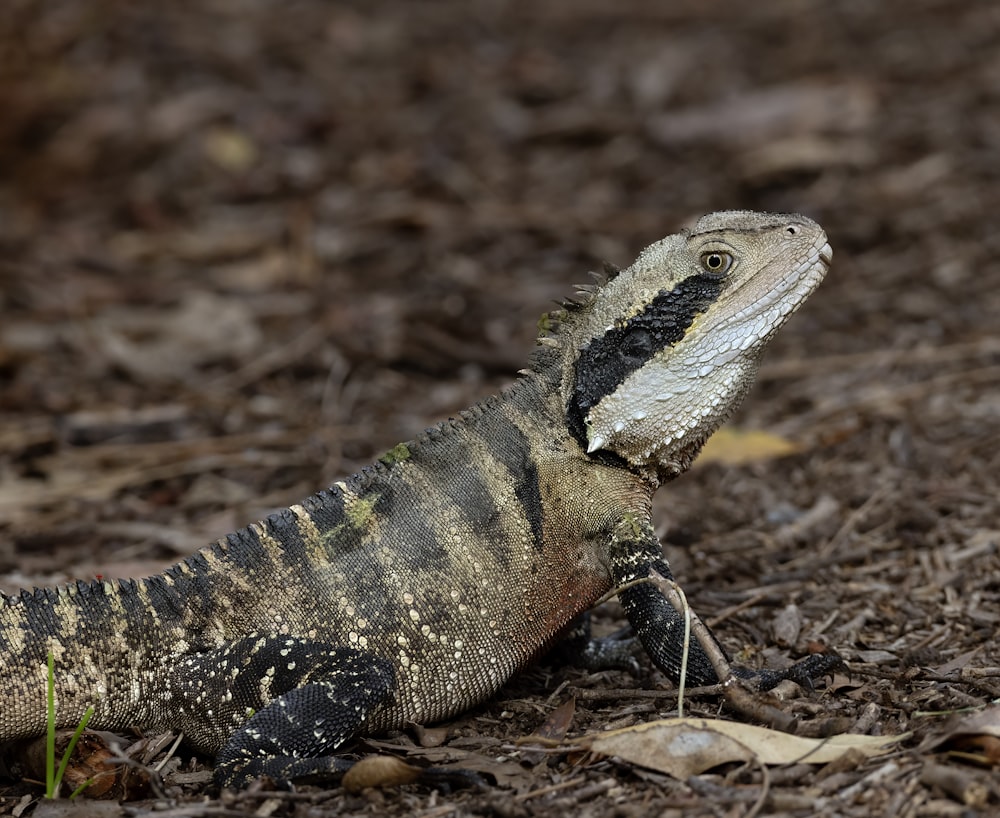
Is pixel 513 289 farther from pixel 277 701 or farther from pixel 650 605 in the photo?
pixel 277 701

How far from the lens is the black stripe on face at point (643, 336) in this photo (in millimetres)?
5160

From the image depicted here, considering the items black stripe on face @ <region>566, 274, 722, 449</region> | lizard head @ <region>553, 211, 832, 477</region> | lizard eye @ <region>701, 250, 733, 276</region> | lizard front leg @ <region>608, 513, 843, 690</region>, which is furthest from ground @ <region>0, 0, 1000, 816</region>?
lizard eye @ <region>701, 250, 733, 276</region>

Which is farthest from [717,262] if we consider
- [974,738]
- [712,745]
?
[974,738]

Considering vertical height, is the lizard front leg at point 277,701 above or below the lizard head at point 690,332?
below

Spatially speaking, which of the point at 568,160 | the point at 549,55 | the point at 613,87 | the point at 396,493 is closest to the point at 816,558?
the point at 396,493

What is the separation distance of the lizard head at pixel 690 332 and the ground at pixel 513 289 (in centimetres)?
115

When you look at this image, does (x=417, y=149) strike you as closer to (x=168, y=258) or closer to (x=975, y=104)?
(x=168, y=258)

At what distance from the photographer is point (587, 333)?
5309 millimetres

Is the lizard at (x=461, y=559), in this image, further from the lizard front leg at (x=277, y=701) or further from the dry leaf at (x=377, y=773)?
the dry leaf at (x=377, y=773)

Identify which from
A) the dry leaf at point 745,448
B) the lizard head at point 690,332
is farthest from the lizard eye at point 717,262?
the dry leaf at point 745,448

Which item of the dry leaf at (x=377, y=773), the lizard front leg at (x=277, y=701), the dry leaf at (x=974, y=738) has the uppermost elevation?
the lizard front leg at (x=277, y=701)

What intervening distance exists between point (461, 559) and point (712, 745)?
131 centimetres

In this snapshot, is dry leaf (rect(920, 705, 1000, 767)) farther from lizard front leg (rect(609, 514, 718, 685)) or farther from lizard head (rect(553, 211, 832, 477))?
lizard head (rect(553, 211, 832, 477))

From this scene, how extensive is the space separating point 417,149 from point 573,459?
9.66 metres
